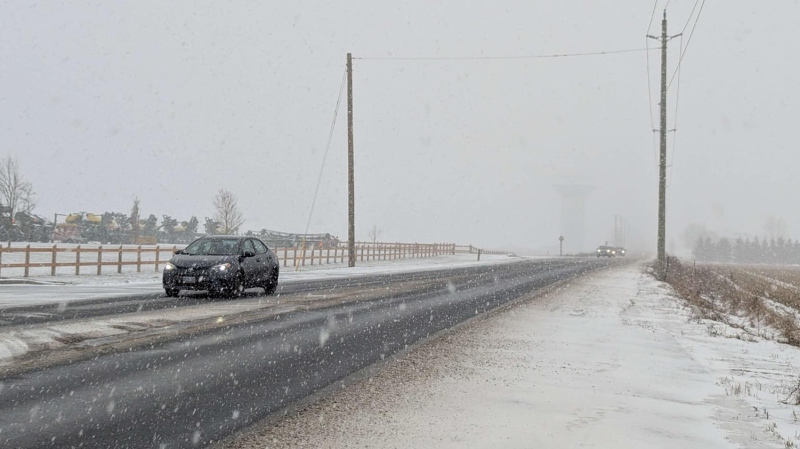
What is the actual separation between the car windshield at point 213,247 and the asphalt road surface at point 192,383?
18.0 ft

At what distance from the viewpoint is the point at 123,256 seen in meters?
40.5

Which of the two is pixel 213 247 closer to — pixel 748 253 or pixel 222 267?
pixel 222 267

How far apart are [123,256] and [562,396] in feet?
129

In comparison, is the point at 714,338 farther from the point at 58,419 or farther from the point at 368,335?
the point at 58,419

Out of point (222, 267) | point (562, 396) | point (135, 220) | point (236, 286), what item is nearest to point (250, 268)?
point (236, 286)

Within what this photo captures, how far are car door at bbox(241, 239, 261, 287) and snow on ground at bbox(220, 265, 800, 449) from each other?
692 cm

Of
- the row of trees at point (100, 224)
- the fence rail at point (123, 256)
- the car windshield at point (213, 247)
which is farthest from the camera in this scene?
the row of trees at point (100, 224)

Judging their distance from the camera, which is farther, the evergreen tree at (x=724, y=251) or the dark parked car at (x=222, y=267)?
the evergreen tree at (x=724, y=251)

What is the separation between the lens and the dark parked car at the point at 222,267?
14.8 metres

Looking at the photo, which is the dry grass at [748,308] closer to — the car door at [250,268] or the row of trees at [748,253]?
the car door at [250,268]

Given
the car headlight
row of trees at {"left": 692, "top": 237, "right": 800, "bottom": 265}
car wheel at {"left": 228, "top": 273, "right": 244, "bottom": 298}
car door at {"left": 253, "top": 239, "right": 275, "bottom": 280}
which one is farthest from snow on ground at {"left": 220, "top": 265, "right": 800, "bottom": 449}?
row of trees at {"left": 692, "top": 237, "right": 800, "bottom": 265}

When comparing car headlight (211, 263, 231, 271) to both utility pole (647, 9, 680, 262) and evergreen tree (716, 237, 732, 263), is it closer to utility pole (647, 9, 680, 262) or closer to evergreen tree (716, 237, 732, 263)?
utility pole (647, 9, 680, 262)

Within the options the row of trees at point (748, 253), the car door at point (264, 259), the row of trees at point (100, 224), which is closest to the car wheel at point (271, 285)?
the car door at point (264, 259)

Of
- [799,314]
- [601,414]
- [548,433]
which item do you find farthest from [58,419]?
[799,314]
